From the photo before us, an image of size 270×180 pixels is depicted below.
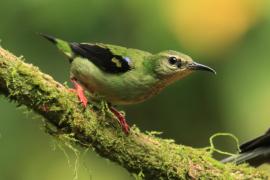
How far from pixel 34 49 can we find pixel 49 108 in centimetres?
286

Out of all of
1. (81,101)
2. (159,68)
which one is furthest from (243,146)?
(81,101)

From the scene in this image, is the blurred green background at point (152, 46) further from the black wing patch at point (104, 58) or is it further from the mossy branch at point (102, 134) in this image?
the black wing patch at point (104, 58)

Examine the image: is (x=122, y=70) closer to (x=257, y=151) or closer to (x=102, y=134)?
(x=102, y=134)

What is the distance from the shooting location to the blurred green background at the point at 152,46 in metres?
6.41

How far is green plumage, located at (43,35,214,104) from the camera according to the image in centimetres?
460

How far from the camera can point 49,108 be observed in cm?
419

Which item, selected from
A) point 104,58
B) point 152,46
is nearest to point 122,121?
point 104,58

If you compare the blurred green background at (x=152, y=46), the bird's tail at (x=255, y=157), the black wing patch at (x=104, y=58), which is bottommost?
the black wing patch at (x=104, y=58)

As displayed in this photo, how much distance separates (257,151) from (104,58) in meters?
1.81

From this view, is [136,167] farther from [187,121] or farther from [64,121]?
[187,121]

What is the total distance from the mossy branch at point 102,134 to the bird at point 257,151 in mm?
744

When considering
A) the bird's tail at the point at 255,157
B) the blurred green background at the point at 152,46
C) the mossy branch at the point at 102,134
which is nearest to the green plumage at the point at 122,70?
the mossy branch at the point at 102,134

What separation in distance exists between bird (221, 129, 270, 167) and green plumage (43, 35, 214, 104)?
1258 millimetres

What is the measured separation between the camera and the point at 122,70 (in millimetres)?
4691
